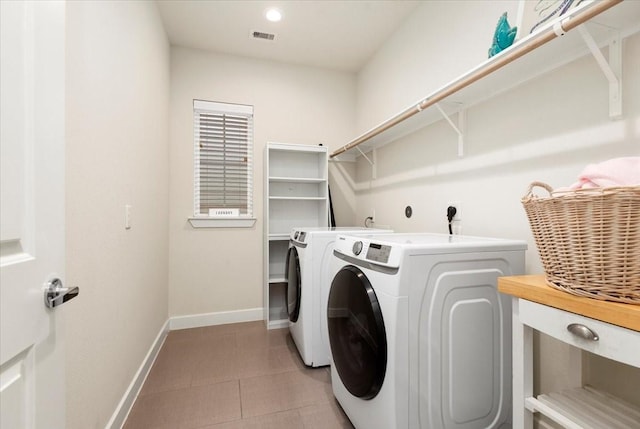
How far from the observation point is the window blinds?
2.88 metres

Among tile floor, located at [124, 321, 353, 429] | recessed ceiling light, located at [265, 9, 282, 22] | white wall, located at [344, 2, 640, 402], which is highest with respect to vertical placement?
recessed ceiling light, located at [265, 9, 282, 22]

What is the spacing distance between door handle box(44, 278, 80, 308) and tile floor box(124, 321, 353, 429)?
1.17m

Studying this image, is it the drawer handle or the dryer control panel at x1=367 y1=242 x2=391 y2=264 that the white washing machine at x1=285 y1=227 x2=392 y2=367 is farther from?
the drawer handle

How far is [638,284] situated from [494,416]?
2.93 ft

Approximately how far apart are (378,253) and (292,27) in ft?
7.45

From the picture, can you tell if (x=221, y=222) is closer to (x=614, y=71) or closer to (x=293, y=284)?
(x=293, y=284)

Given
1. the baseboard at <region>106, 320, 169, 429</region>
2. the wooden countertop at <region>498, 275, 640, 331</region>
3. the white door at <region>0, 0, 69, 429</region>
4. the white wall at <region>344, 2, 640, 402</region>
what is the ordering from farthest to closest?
1. the baseboard at <region>106, 320, 169, 429</region>
2. the white wall at <region>344, 2, 640, 402</region>
3. the wooden countertop at <region>498, 275, 640, 331</region>
4. the white door at <region>0, 0, 69, 429</region>

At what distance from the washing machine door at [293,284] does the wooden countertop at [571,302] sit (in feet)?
4.68

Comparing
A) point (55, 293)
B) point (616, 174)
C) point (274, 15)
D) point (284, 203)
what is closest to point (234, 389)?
point (55, 293)

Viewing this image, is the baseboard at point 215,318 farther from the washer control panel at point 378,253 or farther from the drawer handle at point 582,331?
the drawer handle at point 582,331

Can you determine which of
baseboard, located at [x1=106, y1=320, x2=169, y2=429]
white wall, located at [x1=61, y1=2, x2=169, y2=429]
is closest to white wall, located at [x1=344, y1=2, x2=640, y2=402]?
white wall, located at [x1=61, y1=2, x2=169, y2=429]

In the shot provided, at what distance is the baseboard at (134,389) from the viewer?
4.62ft

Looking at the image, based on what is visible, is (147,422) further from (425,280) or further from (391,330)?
(425,280)

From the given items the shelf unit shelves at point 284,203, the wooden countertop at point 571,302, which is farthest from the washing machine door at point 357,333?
the shelf unit shelves at point 284,203
